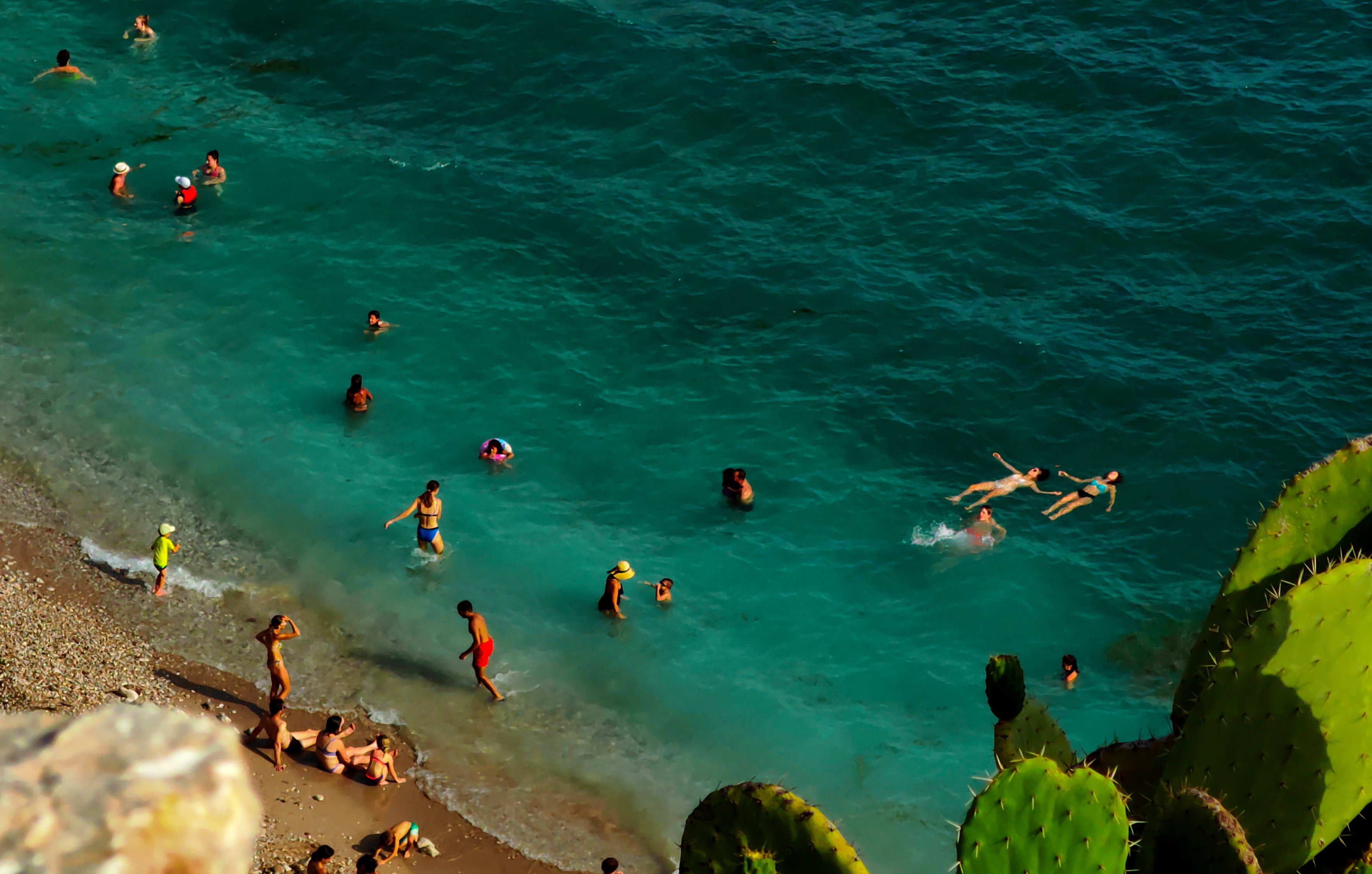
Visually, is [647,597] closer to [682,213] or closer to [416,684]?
[416,684]

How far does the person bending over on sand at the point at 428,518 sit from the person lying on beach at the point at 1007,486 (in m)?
10.3

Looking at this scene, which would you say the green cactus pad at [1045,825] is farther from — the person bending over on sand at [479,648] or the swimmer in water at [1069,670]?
the swimmer in water at [1069,670]

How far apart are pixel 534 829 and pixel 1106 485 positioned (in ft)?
45.5

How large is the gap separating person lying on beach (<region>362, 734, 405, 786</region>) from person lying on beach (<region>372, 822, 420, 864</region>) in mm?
1067

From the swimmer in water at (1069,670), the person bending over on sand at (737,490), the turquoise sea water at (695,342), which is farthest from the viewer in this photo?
the person bending over on sand at (737,490)

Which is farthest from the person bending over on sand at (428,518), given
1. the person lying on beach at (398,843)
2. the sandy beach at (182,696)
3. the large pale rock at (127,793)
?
the large pale rock at (127,793)

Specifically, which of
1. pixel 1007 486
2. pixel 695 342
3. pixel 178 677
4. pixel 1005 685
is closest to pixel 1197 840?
pixel 1005 685

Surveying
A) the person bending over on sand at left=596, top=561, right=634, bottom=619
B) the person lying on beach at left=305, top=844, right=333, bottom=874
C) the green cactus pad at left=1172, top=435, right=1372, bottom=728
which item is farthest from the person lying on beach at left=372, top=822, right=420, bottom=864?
the green cactus pad at left=1172, top=435, right=1372, bottom=728

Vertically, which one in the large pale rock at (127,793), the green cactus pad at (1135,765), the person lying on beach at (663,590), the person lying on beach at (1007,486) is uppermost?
the large pale rock at (127,793)

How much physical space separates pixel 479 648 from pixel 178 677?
4.76m

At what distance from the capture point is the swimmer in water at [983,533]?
24500 millimetres

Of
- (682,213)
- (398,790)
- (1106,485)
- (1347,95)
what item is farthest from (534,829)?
(1347,95)

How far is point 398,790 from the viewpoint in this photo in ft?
59.9

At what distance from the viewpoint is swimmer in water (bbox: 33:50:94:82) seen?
3647cm
